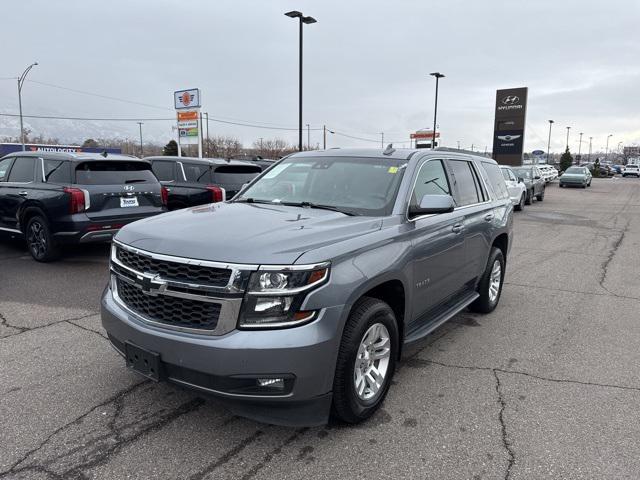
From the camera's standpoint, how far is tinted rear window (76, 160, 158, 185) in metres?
7.67

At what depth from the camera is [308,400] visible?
2.78 metres

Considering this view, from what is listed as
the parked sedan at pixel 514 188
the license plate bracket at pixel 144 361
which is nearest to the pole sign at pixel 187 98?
the parked sedan at pixel 514 188

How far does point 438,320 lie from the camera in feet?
14.0

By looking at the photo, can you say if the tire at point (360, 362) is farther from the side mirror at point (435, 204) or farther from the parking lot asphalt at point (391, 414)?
the side mirror at point (435, 204)

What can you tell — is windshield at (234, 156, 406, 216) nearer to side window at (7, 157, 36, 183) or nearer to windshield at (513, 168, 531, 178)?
side window at (7, 157, 36, 183)

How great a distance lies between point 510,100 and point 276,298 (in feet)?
145

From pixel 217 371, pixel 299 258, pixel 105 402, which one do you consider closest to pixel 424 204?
pixel 299 258

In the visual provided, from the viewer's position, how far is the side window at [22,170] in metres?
8.15

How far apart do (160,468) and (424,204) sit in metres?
2.50

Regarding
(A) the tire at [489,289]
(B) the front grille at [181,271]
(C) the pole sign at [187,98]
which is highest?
(C) the pole sign at [187,98]

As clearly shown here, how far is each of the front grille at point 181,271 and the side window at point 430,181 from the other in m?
1.82

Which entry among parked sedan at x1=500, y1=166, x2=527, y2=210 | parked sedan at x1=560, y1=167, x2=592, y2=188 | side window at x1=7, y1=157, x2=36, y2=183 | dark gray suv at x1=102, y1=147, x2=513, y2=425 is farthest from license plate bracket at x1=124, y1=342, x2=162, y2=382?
parked sedan at x1=560, y1=167, x2=592, y2=188

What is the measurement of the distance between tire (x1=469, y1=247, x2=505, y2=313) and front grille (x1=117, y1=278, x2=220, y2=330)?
3.66 meters

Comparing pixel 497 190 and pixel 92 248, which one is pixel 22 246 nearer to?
pixel 92 248
